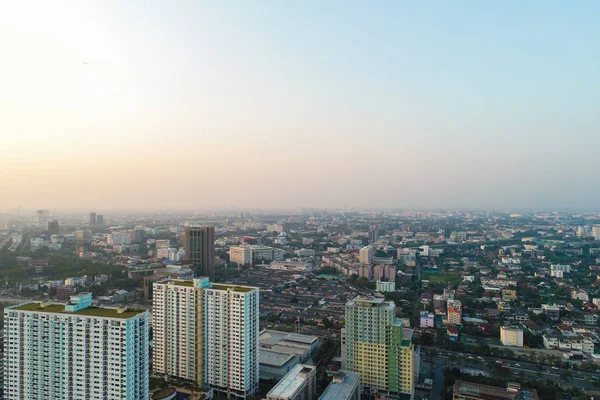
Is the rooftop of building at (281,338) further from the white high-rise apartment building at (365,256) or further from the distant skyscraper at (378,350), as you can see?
the white high-rise apartment building at (365,256)

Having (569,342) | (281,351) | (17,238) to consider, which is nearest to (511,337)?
(569,342)

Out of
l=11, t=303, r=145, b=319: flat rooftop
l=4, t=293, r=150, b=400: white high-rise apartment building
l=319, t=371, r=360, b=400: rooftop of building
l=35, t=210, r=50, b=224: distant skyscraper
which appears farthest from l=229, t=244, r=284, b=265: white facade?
l=35, t=210, r=50, b=224: distant skyscraper

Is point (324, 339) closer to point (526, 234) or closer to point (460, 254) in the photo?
point (460, 254)

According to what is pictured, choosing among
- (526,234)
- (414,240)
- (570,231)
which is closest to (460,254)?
(414,240)

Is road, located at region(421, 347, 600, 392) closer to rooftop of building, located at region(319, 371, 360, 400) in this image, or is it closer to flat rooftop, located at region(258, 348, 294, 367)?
rooftop of building, located at region(319, 371, 360, 400)

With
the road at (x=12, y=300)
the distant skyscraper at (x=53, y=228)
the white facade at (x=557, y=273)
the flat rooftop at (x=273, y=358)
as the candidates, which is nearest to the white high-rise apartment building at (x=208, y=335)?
the flat rooftop at (x=273, y=358)
